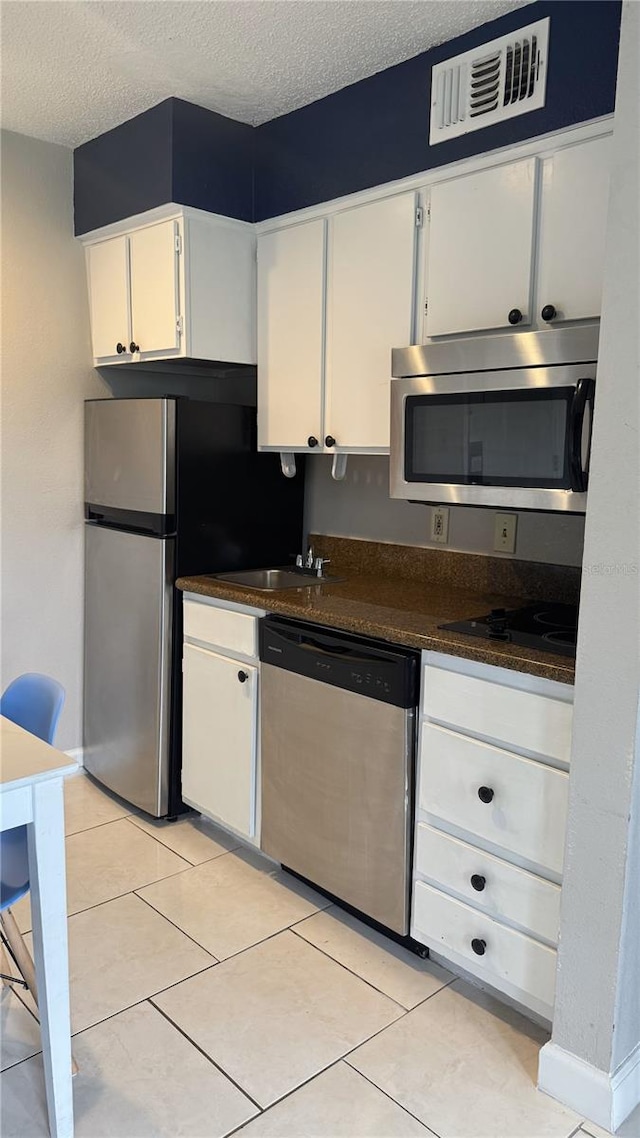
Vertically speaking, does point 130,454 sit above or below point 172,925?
above

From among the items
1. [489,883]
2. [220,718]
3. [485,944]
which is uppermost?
[220,718]

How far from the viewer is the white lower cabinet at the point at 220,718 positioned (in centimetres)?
259

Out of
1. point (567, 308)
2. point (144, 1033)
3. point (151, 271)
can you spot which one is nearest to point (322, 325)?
point (151, 271)

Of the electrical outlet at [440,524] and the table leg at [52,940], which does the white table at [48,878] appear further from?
the electrical outlet at [440,524]

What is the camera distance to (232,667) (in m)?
2.63

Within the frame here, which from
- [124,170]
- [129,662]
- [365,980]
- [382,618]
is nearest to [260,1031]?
[365,980]

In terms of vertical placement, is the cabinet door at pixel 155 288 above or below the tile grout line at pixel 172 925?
above

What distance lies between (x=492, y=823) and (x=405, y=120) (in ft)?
6.23

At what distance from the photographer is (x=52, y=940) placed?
5.10 ft

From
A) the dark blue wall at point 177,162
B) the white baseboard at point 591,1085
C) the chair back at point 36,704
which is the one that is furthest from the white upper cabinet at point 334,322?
the white baseboard at point 591,1085

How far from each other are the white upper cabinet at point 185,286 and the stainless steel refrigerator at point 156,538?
0.21 meters

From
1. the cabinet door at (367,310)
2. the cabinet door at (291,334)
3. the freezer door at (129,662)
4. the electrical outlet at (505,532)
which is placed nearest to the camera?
the cabinet door at (367,310)

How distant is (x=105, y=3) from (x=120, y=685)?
2.12 metres

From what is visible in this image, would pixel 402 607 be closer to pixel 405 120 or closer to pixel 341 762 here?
pixel 341 762
